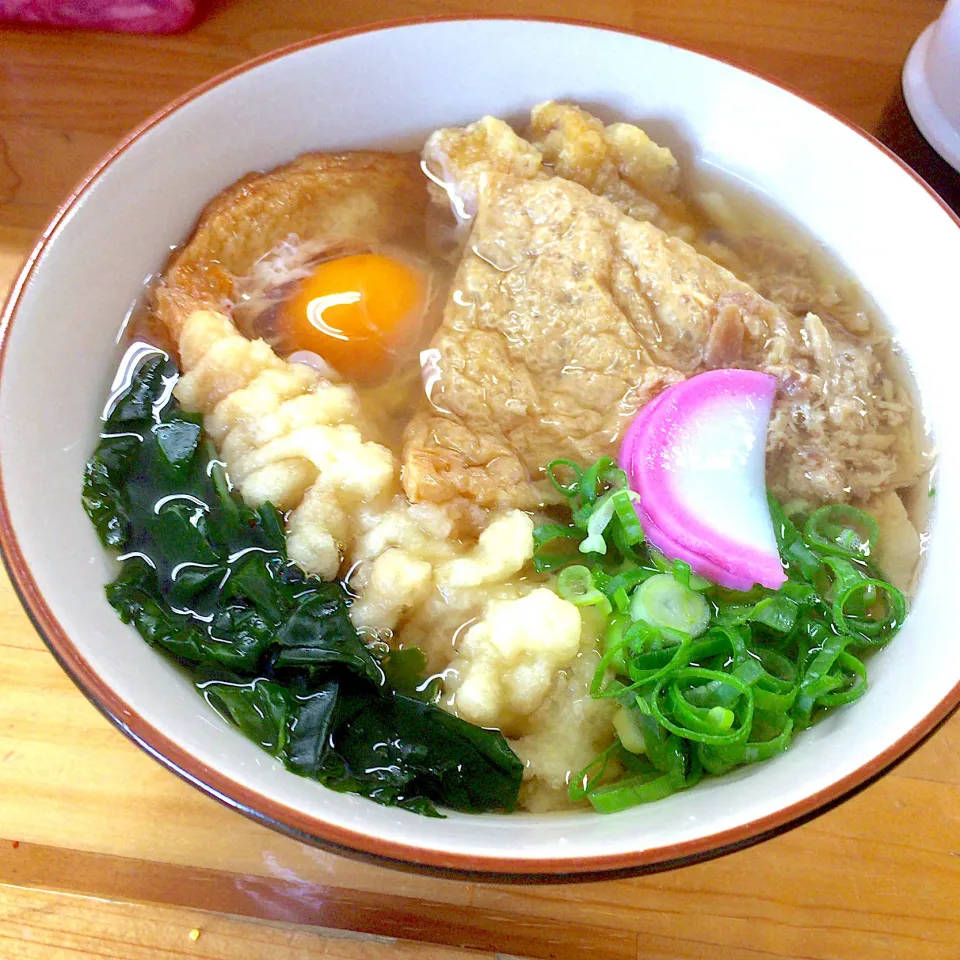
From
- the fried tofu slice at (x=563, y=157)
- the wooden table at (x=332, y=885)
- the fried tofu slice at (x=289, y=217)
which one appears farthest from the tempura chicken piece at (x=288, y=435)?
the fried tofu slice at (x=563, y=157)

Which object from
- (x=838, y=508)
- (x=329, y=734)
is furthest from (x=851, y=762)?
(x=329, y=734)

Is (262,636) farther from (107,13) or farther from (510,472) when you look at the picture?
(107,13)

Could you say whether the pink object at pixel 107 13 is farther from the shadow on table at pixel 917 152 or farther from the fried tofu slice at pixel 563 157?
the shadow on table at pixel 917 152

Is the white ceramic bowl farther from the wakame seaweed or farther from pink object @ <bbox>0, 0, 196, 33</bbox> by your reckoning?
pink object @ <bbox>0, 0, 196, 33</bbox>

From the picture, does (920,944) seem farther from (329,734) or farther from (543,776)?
(329,734)

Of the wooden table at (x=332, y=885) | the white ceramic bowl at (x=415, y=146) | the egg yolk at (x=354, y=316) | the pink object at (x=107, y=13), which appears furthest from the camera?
the pink object at (x=107, y=13)

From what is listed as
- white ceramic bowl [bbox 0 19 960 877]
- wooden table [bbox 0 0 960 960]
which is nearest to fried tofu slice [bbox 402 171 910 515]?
white ceramic bowl [bbox 0 19 960 877]
